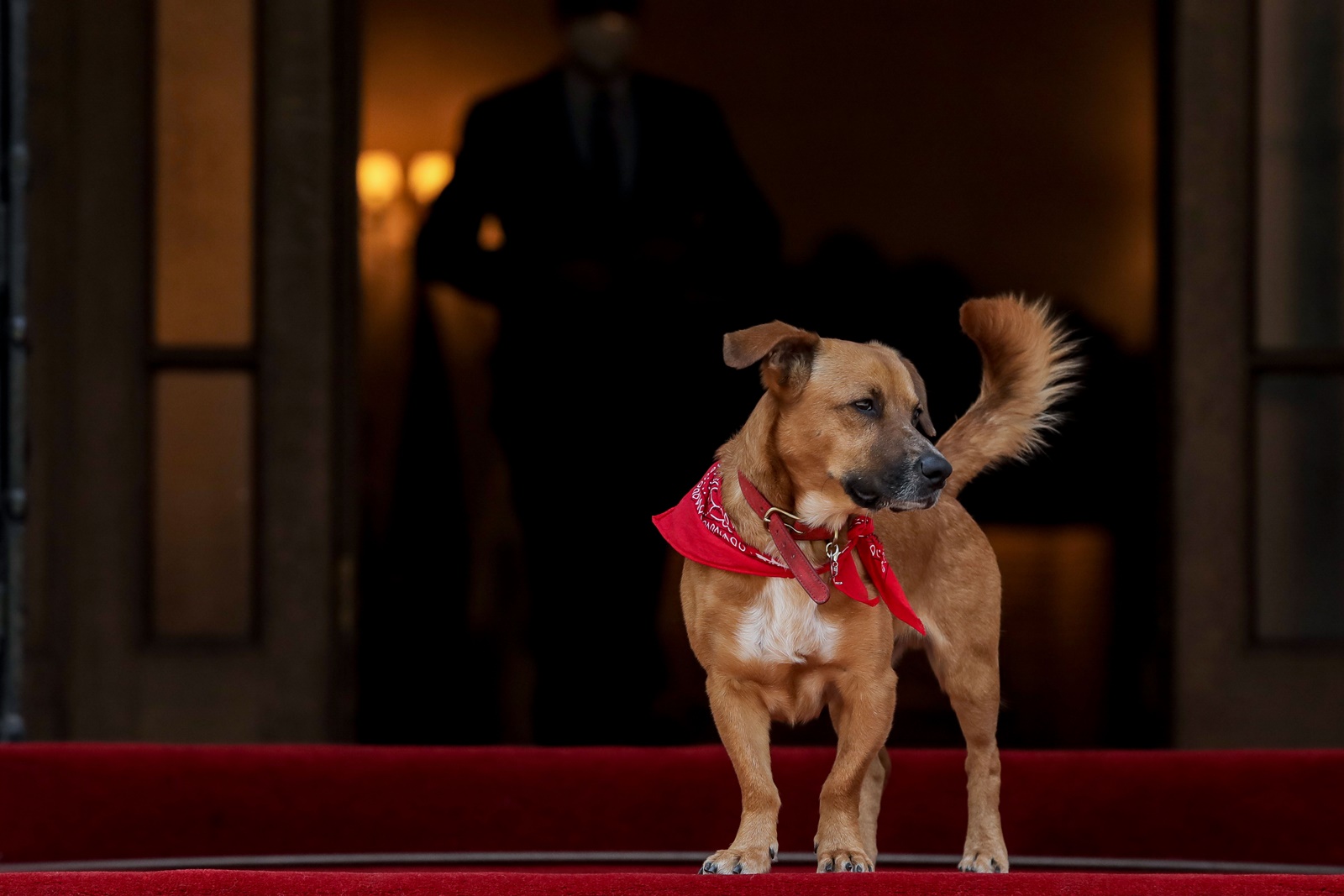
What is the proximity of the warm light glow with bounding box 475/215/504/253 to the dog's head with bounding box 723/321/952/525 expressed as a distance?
2.31 m

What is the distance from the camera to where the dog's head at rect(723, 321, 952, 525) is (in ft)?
5.36

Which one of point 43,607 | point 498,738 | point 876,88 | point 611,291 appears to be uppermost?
point 876,88

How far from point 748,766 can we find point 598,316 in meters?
2.37

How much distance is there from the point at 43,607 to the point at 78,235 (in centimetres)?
103

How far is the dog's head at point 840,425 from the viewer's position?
5.36 ft

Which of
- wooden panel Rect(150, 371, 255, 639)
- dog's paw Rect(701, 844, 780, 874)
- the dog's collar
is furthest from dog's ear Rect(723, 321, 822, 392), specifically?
wooden panel Rect(150, 371, 255, 639)

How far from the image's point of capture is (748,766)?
171 centimetres

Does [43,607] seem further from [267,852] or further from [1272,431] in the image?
[1272,431]

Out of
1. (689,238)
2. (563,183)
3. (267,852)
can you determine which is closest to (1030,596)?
(689,238)

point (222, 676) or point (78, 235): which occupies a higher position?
point (78, 235)

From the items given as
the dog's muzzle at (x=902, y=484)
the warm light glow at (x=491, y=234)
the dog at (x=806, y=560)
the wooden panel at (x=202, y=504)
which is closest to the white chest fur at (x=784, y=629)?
the dog at (x=806, y=560)

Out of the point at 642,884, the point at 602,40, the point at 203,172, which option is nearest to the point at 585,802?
the point at 642,884

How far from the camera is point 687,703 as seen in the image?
398 centimetres

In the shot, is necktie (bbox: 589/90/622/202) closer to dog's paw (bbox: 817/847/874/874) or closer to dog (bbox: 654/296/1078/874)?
dog (bbox: 654/296/1078/874)
